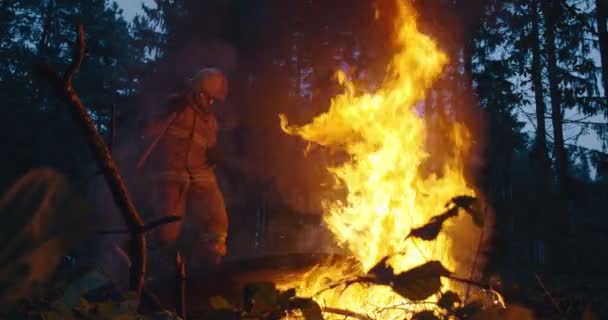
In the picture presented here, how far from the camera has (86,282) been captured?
2.74 metres

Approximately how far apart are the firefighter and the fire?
3.83ft

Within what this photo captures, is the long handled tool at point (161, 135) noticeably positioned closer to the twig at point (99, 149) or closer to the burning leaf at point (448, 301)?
the twig at point (99, 149)

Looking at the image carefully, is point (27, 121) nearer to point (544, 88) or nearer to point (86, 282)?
point (86, 282)

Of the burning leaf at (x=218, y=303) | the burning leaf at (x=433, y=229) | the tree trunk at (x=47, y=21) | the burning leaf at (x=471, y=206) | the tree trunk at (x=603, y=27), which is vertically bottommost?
the burning leaf at (x=218, y=303)

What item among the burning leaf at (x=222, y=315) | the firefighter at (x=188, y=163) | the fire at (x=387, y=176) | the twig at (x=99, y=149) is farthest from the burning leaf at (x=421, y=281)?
the firefighter at (x=188, y=163)

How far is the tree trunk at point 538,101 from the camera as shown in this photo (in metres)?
18.9

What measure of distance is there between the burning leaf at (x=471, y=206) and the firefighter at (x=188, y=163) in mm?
3683

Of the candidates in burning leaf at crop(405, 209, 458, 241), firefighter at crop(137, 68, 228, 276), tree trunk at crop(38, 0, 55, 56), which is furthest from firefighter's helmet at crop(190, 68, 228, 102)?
tree trunk at crop(38, 0, 55, 56)

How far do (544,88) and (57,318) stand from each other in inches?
820

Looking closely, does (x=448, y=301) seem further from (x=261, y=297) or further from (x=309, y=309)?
(x=261, y=297)

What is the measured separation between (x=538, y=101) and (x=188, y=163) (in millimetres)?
16904

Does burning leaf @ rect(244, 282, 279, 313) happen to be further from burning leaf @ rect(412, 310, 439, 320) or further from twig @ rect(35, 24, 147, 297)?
burning leaf @ rect(412, 310, 439, 320)

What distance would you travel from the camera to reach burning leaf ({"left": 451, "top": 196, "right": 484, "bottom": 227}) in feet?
9.31

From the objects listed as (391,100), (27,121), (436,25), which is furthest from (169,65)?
(391,100)
